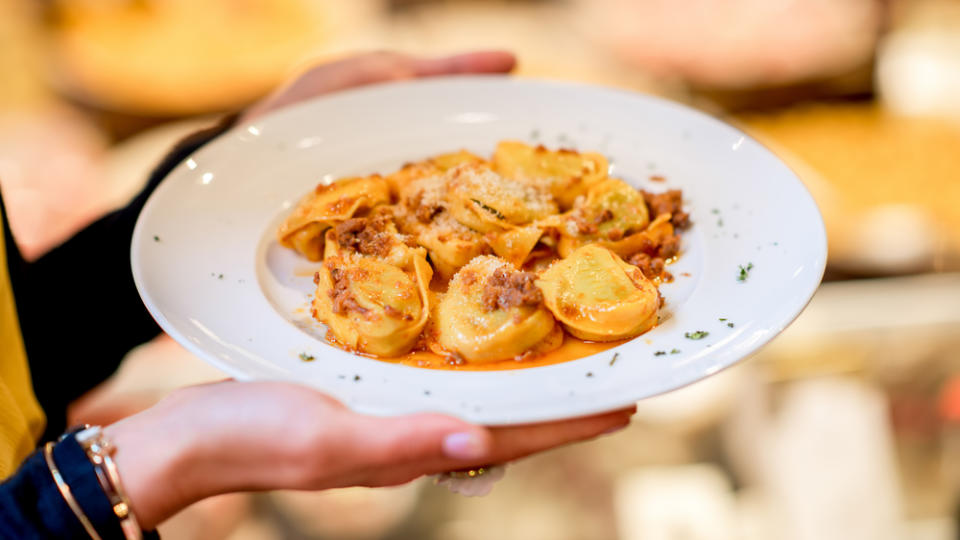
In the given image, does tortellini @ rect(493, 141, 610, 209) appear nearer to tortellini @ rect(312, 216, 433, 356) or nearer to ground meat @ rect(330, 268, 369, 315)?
tortellini @ rect(312, 216, 433, 356)

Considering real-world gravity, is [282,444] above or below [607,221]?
below

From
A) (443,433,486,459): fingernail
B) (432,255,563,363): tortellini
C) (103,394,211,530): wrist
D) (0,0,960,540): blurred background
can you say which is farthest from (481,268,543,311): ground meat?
(0,0,960,540): blurred background

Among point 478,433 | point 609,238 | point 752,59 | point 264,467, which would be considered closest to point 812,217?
point 609,238

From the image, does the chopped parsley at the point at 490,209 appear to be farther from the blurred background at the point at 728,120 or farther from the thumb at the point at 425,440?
the blurred background at the point at 728,120

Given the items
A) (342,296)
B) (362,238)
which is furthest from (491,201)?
(342,296)

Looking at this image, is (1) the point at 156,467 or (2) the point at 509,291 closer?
(1) the point at 156,467

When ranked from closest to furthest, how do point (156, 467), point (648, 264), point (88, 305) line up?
point (156, 467) < point (648, 264) < point (88, 305)

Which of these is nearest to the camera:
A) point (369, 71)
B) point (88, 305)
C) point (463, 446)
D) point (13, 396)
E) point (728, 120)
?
point (463, 446)

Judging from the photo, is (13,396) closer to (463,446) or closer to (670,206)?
(463,446)
